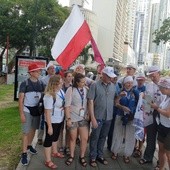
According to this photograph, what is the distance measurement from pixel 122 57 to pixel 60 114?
167 m

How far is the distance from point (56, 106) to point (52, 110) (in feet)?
0.31

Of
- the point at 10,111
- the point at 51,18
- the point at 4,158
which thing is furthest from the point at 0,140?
the point at 51,18

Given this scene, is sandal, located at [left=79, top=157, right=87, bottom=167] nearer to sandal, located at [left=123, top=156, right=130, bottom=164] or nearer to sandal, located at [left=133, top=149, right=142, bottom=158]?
sandal, located at [left=123, top=156, right=130, bottom=164]

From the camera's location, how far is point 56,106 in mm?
5789

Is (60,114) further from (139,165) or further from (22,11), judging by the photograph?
(22,11)

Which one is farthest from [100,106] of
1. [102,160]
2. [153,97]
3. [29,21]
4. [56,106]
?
[29,21]

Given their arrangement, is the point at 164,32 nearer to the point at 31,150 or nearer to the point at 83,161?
the point at 31,150

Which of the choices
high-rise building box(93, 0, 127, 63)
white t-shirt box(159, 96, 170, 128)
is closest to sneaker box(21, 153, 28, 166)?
white t-shirt box(159, 96, 170, 128)

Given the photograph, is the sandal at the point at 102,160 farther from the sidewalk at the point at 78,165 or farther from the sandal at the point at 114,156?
the sandal at the point at 114,156

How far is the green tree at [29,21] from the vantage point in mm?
30750

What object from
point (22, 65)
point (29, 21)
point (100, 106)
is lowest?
point (100, 106)

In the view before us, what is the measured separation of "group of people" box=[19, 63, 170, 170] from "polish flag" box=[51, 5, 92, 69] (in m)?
0.43

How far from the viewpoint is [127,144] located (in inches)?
264

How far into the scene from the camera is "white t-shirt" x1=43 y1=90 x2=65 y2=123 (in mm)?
5656
